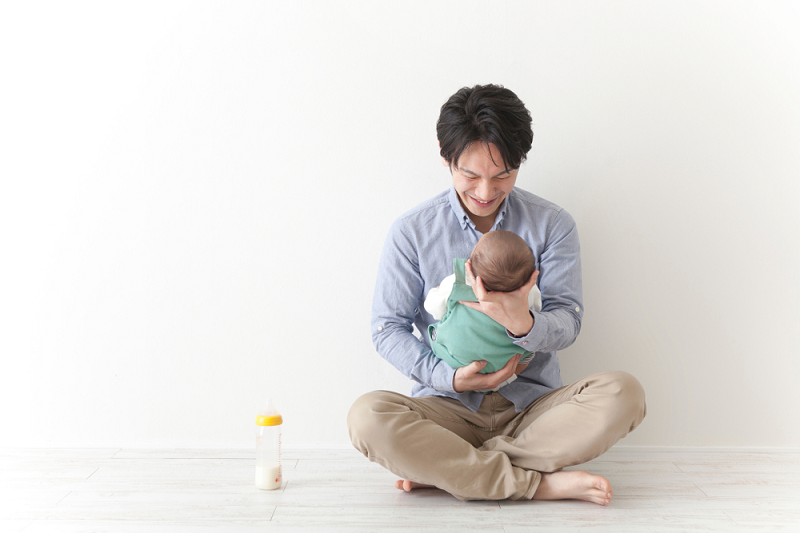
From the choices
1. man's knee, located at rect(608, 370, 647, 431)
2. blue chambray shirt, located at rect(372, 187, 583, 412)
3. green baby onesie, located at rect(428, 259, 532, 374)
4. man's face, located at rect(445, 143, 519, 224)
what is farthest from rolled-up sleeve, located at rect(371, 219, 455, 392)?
man's knee, located at rect(608, 370, 647, 431)

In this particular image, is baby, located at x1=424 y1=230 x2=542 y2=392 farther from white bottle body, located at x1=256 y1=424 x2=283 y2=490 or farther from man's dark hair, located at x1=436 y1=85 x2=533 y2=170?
white bottle body, located at x1=256 y1=424 x2=283 y2=490

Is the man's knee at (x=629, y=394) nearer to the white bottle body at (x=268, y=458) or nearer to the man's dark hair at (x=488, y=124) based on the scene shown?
the man's dark hair at (x=488, y=124)

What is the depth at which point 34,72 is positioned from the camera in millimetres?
1818

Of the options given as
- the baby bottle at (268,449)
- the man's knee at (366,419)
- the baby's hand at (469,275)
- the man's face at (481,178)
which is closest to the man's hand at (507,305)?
the baby's hand at (469,275)

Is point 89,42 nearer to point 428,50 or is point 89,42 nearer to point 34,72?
point 34,72

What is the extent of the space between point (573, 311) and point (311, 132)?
95cm

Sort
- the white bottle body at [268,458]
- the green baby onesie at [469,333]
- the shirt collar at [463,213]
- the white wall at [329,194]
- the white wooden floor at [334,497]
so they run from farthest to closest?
the white wall at [329,194], the shirt collar at [463,213], the white bottle body at [268,458], the green baby onesie at [469,333], the white wooden floor at [334,497]

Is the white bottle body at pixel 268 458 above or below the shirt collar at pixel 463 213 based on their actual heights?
below

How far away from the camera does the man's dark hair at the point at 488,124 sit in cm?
144

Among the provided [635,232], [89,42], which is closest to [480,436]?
[635,232]

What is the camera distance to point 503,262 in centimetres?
135

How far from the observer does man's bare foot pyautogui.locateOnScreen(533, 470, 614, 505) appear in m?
1.41

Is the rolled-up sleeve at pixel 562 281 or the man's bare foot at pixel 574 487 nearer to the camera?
the man's bare foot at pixel 574 487

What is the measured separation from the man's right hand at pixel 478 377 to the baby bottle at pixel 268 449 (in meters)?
0.50
